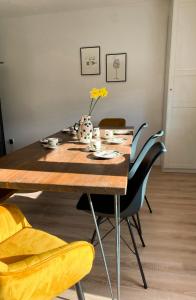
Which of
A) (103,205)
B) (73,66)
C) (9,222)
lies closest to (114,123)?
(73,66)

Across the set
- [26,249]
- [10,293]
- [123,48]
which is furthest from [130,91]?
[10,293]

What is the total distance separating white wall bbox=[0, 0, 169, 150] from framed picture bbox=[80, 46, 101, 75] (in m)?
0.07

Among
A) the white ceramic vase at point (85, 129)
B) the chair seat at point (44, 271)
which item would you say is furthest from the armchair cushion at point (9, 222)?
the white ceramic vase at point (85, 129)

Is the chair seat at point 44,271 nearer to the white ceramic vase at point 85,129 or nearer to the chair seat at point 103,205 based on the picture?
A: the chair seat at point 103,205

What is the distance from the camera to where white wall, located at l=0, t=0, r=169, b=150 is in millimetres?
3402

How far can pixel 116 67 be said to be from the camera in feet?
11.7

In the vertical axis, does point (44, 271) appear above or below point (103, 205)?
above

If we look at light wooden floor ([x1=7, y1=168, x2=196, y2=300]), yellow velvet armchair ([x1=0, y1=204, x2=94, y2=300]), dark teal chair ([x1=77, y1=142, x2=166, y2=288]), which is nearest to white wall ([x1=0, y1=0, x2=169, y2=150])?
light wooden floor ([x1=7, y1=168, x2=196, y2=300])

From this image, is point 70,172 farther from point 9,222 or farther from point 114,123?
point 114,123

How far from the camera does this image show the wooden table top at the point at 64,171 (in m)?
1.07

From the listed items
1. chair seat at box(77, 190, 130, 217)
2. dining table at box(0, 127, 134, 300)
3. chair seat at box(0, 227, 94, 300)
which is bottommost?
chair seat at box(77, 190, 130, 217)

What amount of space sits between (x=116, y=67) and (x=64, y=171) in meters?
2.76

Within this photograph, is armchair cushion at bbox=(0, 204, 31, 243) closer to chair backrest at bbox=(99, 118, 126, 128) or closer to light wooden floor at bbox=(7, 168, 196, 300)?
light wooden floor at bbox=(7, 168, 196, 300)

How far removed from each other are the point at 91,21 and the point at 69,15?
0.37 m
